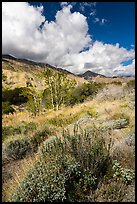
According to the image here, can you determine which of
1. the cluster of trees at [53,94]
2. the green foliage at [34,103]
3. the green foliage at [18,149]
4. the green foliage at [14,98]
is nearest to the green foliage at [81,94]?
the cluster of trees at [53,94]

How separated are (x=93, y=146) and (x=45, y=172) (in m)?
0.89

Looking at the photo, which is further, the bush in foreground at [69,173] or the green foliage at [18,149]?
the green foliage at [18,149]

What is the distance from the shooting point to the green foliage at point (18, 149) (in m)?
5.32

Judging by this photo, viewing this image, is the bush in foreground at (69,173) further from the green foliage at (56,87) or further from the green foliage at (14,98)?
the green foliage at (14,98)

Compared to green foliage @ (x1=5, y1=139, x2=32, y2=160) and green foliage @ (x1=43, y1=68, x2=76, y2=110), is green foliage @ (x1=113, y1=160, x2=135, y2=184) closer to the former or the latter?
green foliage @ (x1=5, y1=139, x2=32, y2=160)

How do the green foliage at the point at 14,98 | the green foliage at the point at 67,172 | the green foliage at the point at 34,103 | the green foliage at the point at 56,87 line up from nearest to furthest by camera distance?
the green foliage at the point at 67,172 → the green foliage at the point at 34,103 → the green foliage at the point at 56,87 → the green foliage at the point at 14,98

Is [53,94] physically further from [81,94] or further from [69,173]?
[69,173]

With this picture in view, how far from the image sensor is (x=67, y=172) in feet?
10.8

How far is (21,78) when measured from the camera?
4488 inches

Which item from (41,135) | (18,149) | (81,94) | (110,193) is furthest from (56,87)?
(110,193)

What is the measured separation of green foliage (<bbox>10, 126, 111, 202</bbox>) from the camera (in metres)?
3.01

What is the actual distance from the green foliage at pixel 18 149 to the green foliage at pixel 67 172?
1584mm

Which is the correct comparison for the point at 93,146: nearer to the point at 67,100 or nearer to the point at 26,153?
the point at 26,153

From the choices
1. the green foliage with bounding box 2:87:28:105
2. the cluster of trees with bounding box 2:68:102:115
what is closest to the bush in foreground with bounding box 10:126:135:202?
the cluster of trees with bounding box 2:68:102:115
